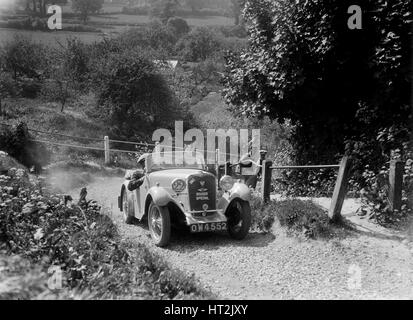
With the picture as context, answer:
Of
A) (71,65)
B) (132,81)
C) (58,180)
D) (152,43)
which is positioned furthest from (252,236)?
(152,43)

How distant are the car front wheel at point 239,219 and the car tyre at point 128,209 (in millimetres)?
2238

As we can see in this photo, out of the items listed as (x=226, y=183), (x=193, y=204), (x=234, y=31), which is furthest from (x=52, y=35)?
(x=193, y=204)

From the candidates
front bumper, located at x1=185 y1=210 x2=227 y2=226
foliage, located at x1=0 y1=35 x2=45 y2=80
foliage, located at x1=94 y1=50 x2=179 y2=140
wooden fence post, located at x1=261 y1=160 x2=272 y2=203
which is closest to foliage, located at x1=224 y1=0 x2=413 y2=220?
wooden fence post, located at x1=261 y1=160 x2=272 y2=203

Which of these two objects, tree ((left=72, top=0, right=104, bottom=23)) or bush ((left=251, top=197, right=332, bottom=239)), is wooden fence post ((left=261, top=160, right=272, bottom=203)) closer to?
bush ((left=251, top=197, right=332, bottom=239))

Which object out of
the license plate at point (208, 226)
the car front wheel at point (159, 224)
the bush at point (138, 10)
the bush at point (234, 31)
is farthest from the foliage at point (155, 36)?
the license plate at point (208, 226)

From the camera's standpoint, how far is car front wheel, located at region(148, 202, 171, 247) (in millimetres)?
8492

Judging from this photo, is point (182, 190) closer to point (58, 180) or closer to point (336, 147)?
point (336, 147)

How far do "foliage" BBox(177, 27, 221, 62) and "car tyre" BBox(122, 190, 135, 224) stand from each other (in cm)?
4181

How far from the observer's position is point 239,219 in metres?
9.08

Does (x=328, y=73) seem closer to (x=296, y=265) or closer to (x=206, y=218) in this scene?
(x=206, y=218)

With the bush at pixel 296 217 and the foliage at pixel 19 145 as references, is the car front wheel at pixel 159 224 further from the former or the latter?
the foliage at pixel 19 145
